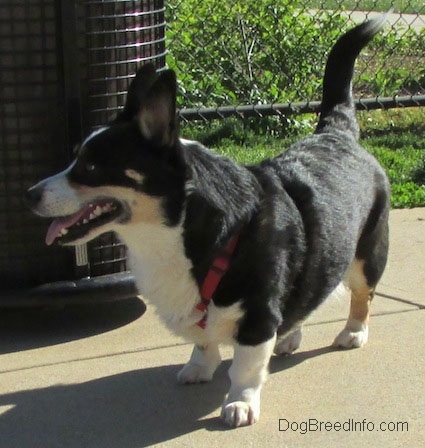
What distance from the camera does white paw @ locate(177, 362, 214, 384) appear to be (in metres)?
4.25

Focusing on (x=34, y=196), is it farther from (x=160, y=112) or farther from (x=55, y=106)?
(x=55, y=106)

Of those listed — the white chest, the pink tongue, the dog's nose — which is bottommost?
the white chest

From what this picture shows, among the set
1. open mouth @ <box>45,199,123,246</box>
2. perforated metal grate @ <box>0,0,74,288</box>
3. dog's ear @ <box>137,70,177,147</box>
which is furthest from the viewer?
perforated metal grate @ <box>0,0,74,288</box>

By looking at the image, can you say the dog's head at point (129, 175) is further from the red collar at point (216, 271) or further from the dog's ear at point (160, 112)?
the red collar at point (216, 271)

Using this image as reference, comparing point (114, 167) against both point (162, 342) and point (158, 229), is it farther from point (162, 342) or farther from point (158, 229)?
point (162, 342)

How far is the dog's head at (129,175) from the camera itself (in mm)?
3686

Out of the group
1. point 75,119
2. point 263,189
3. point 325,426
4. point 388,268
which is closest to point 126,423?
point 325,426

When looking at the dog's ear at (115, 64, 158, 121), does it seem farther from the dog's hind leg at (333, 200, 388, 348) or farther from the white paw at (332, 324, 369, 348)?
the white paw at (332, 324, 369, 348)

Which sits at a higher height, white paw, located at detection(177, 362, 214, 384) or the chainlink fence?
the chainlink fence

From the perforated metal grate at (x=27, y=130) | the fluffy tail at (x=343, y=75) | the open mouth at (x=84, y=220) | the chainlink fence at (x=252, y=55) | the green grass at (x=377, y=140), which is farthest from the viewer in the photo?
the chainlink fence at (x=252, y=55)

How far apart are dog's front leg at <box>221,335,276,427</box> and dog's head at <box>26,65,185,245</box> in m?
0.58

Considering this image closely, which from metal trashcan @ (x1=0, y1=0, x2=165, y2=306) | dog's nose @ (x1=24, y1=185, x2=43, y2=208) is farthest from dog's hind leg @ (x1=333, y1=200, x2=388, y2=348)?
dog's nose @ (x1=24, y1=185, x2=43, y2=208)

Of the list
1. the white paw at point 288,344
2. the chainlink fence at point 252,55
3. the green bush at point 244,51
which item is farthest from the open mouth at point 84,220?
the green bush at point 244,51

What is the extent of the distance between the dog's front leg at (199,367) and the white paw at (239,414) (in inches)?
14.9
